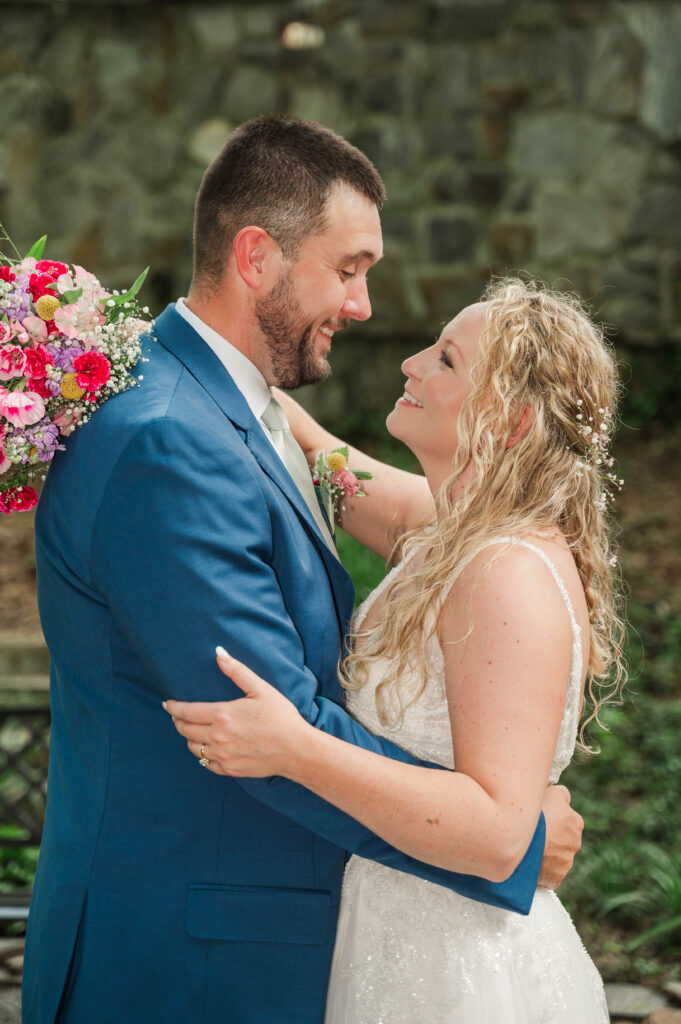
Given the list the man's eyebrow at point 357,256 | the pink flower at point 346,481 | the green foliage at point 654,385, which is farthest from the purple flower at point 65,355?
the green foliage at point 654,385

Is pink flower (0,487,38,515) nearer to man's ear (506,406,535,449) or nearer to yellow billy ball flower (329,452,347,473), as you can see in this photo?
yellow billy ball flower (329,452,347,473)

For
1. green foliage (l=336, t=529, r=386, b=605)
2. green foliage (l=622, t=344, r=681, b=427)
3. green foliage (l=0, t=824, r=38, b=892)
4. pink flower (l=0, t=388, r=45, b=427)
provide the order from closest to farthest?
pink flower (l=0, t=388, r=45, b=427) < green foliage (l=0, t=824, r=38, b=892) < green foliage (l=336, t=529, r=386, b=605) < green foliage (l=622, t=344, r=681, b=427)

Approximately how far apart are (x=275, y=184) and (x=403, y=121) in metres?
5.38

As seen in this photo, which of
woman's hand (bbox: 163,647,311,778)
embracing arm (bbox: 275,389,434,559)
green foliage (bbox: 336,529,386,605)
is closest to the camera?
woman's hand (bbox: 163,647,311,778)

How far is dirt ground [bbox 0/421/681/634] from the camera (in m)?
6.40

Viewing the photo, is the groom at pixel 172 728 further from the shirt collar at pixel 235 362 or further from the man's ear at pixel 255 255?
the man's ear at pixel 255 255

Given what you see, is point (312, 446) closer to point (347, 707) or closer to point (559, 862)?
point (347, 707)

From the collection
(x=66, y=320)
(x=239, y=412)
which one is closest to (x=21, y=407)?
(x=66, y=320)

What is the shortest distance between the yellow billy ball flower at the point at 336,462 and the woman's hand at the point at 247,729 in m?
0.94

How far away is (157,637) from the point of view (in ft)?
6.35

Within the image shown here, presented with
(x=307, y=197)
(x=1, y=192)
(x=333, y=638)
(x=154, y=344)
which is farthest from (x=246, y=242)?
(x=1, y=192)

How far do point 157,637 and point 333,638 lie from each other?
469 mm

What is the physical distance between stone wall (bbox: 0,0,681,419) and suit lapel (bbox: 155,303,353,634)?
5602 mm

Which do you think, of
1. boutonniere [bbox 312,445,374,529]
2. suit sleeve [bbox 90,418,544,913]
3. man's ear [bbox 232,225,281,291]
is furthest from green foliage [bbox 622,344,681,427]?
suit sleeve [bbox 90,418,544,913]
